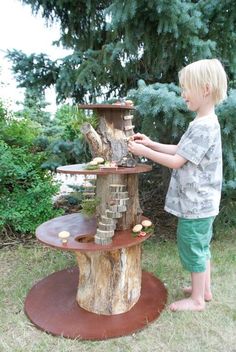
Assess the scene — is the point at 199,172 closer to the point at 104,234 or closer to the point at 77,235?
the point at 104,234

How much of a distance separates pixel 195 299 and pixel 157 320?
0.88ft

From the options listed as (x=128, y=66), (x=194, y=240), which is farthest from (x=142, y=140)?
(x=128, y=66)

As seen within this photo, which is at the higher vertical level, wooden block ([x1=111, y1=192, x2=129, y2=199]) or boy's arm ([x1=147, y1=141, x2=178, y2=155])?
boy's arm ([x1=147, y1=141, x2=178, y2=155])

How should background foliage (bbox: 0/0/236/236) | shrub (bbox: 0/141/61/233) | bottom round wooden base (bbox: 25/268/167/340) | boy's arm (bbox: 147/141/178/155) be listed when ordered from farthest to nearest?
shrub (bbox: 0/141/61/233), background foliage (bbox: 0/0/236/236), boy's arm (bbox: 147/141/178/155), bottom round wooden base (bbox: 25/268/167/340)

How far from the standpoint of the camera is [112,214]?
1.89m

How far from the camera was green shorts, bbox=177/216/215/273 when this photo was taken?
1.95 metres

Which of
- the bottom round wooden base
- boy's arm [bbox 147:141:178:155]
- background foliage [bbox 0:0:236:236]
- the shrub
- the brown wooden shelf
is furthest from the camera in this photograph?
the shrub

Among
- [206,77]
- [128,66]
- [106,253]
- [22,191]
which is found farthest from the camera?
[22,191]

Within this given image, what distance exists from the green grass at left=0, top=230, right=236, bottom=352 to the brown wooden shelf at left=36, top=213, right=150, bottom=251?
50 centimetres

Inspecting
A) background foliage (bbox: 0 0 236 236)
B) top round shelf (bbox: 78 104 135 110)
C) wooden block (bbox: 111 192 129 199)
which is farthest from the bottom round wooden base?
top round shelf (bbox: 78 104 135 110)

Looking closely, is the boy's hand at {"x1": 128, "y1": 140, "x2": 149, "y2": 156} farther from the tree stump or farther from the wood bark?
the tree stump

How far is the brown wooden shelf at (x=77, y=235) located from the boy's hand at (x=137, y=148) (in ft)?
1.58

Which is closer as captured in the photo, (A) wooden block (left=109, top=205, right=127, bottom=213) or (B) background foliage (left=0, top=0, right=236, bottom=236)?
(A) wooden block (left=109, top=205, right=127, bottom=213)

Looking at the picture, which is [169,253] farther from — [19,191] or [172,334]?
[19,191]
